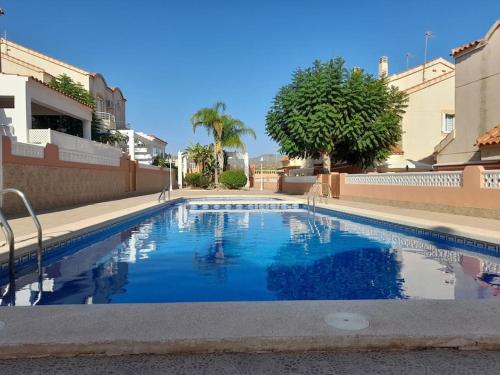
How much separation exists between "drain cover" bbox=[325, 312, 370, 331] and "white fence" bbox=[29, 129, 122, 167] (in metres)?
14.4

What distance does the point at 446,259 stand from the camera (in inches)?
313

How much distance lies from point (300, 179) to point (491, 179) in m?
16.9

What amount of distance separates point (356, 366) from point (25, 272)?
18.6 feet

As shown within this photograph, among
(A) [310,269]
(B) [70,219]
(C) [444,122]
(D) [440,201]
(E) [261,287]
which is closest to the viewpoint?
(E) [261,287]

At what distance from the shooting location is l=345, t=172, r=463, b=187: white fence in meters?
13.3

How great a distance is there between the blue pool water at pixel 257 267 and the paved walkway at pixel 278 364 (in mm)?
2657

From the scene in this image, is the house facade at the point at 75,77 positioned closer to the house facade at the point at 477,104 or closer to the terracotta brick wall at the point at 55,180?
the terracotta brick wall at the point at 55,180

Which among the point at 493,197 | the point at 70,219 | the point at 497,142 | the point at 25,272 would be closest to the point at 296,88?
the point at 497,142

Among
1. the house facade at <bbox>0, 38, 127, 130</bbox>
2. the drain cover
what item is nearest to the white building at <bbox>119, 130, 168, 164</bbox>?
the house facade at <bbox>0, 38, 127, 130</bbox>

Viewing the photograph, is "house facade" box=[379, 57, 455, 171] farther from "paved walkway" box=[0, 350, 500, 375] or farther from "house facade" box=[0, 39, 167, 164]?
"paved walkway" box=[0, 350, 500, 375]

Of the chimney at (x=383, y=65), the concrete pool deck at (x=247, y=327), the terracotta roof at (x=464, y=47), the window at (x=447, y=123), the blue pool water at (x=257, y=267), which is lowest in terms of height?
the blue pool water at (x=257, y=267)

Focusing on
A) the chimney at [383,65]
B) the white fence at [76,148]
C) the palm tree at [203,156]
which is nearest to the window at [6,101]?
the white fence at [76,148]

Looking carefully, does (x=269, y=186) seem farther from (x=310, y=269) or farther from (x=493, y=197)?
(x=310, y=269)

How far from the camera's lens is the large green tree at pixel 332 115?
68.2 ft
